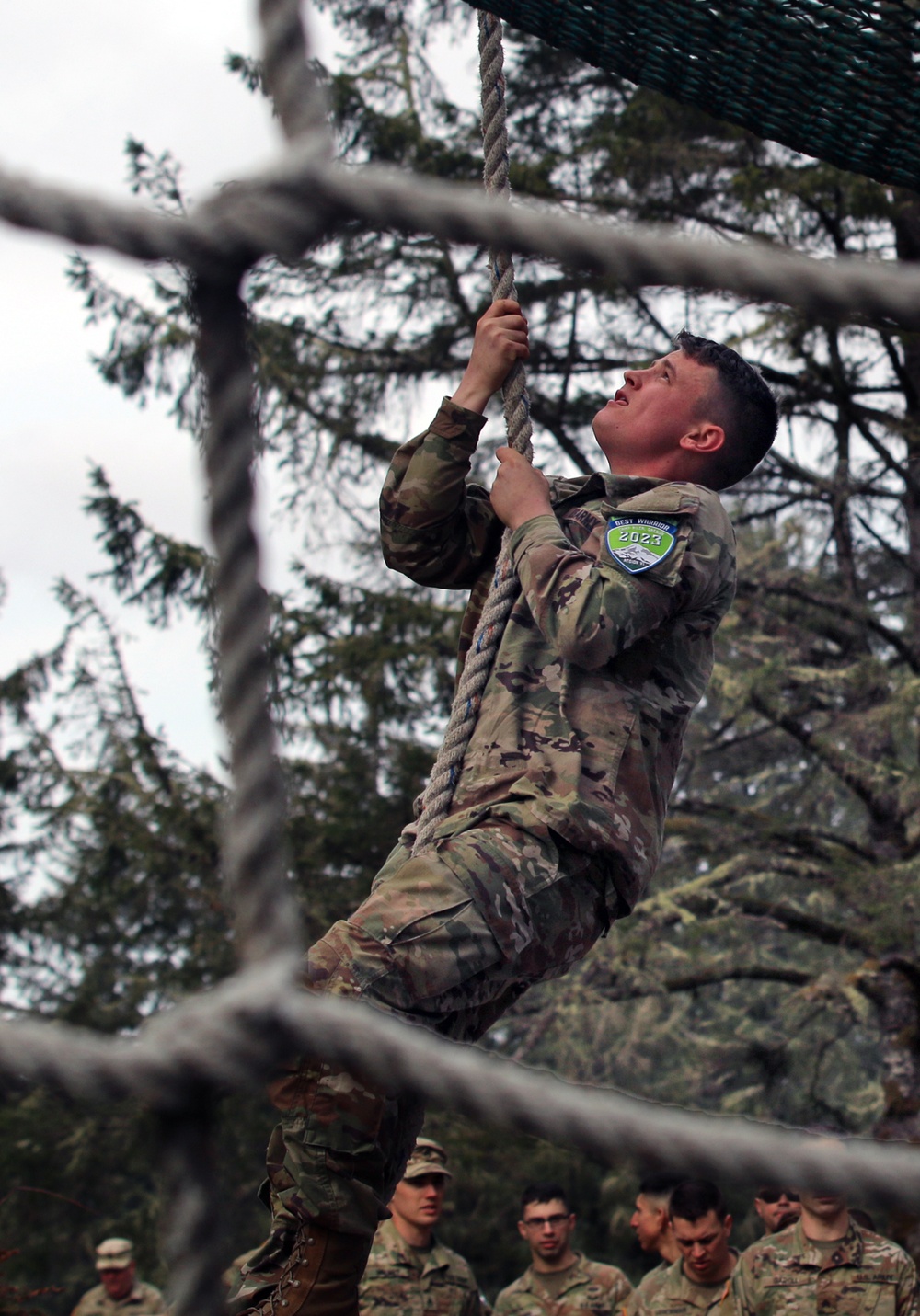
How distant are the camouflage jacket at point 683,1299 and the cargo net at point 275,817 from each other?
500 cm

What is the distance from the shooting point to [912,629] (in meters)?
9.87

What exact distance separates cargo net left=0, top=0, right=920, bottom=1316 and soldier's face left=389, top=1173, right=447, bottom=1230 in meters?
5.11

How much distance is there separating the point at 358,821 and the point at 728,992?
47.9 ft

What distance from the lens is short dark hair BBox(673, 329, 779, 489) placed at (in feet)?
9.07

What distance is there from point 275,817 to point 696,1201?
495 cm

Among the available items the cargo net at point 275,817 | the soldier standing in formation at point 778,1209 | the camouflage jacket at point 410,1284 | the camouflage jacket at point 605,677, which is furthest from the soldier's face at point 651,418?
the soldier standing in formation at point 778,1209

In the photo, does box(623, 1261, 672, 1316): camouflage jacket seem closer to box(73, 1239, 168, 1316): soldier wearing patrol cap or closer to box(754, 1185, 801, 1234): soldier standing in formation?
box(754, 1185, 801, 1234): soldier standing in formation

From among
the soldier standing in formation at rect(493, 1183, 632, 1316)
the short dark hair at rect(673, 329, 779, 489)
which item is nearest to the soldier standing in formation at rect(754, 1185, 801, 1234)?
the soldier standing in formation at rect(493, 1183, 632, 1316)

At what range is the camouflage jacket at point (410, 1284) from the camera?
5648 mm

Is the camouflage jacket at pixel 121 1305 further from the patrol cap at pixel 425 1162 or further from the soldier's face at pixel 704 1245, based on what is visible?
the soldier's face at pixel 704 1245

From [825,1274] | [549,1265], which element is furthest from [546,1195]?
[825,1274]

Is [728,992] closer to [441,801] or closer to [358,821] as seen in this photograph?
[358,821]

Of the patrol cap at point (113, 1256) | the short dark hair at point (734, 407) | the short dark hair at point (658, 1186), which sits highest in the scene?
the short dark hair at point (734, 407)

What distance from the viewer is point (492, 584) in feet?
8.20
